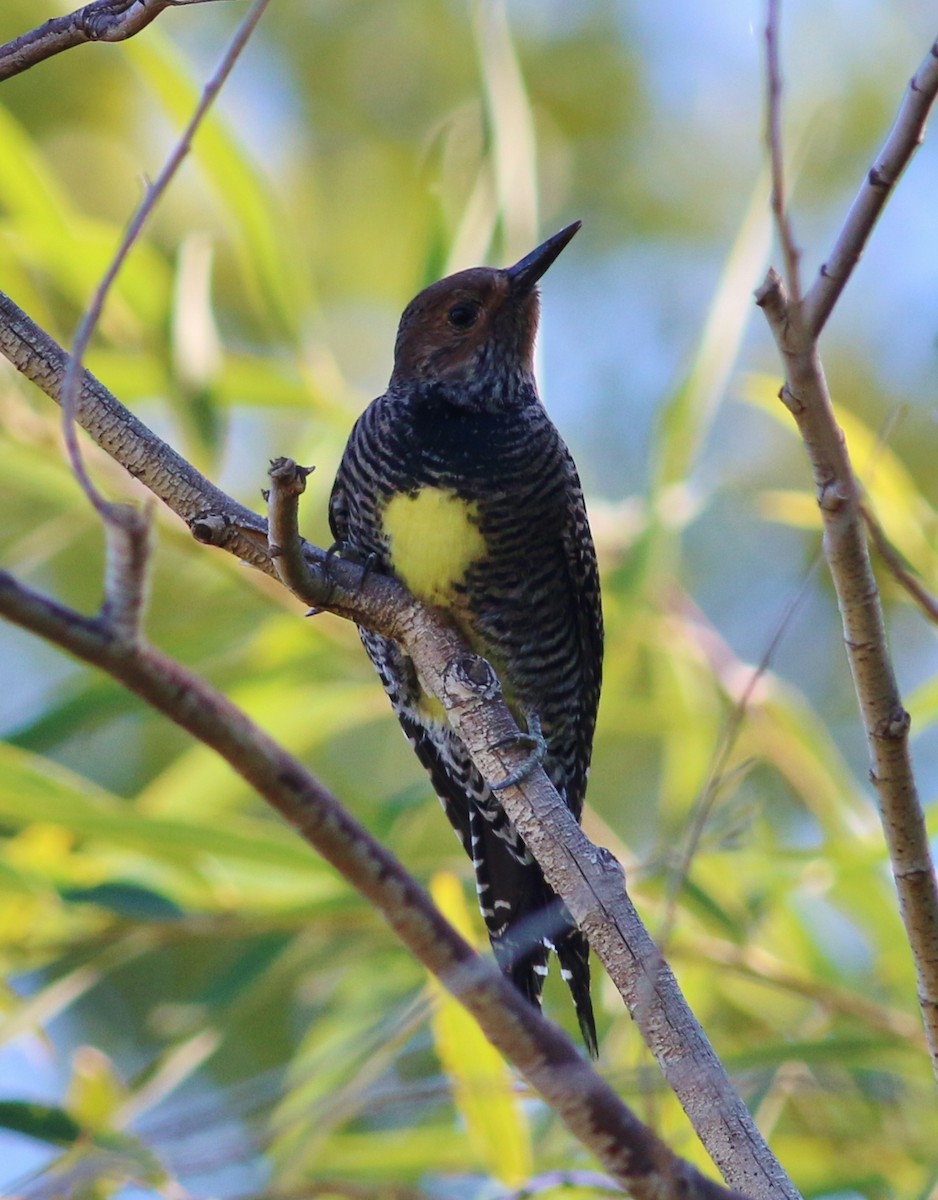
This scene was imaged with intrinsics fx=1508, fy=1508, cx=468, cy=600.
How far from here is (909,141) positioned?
1421 millimetres

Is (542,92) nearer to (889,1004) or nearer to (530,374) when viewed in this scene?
(530,374)

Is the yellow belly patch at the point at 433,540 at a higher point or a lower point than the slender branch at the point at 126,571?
higher

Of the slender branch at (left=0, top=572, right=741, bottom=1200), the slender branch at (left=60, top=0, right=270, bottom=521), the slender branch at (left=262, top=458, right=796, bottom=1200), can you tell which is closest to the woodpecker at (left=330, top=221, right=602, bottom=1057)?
the slender branch at (left=262, top=458, right=796, bottom=1200)

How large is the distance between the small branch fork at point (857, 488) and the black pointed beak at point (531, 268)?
203cm

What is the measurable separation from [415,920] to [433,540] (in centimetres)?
189

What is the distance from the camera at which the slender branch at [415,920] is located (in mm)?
1129

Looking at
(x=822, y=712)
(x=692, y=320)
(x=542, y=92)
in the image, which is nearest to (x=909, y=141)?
(x=822, y=712)

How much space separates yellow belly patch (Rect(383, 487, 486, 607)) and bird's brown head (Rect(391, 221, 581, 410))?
0.42m

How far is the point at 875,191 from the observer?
1.43 meters

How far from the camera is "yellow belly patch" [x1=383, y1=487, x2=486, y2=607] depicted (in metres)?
3.04

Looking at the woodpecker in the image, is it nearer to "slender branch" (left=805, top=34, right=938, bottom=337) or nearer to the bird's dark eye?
the bird's dark eye

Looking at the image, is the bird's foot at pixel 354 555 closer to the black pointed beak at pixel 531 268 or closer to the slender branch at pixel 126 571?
the black pointed beak at pixel 531 268

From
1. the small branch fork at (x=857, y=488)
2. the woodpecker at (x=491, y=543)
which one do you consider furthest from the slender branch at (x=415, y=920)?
the woodpecker at (x=491, y=543)

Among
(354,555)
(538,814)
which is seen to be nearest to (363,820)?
(354,555)
